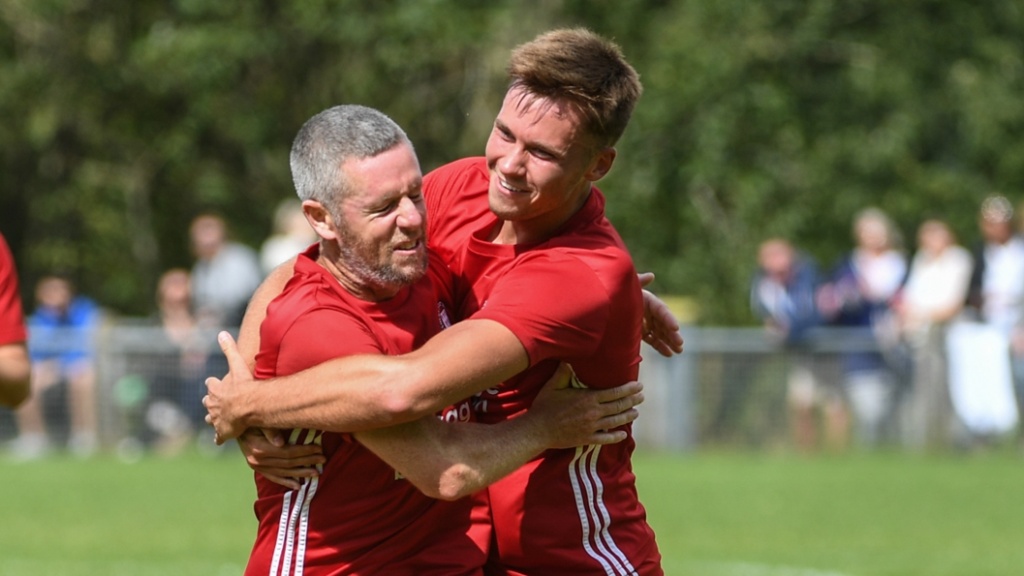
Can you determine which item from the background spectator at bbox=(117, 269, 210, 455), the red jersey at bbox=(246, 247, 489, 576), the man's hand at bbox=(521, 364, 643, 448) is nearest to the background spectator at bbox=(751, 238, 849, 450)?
the background spectator at bbox=(117, 269, 210, 455)

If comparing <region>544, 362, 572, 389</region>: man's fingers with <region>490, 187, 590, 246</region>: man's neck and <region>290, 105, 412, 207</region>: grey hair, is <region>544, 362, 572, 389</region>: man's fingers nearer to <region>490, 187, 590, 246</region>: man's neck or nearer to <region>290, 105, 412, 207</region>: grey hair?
<region>490, 187, 590, 246</region>: man's neck

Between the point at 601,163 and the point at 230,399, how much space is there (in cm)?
129

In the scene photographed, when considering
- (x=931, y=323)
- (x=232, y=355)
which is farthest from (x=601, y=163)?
(x=931, y=323)

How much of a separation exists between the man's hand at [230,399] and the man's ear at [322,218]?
45cm

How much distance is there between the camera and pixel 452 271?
17.1ft

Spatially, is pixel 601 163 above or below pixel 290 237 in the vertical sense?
above

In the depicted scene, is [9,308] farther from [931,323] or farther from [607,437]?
[931,323]

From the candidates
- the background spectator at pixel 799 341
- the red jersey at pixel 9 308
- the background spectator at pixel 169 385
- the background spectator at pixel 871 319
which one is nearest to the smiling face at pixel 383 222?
the red jersey at pixel 9 308

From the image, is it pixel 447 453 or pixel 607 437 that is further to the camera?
pixel 607 437

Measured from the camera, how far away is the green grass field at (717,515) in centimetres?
1059

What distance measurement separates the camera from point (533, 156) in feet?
16.2

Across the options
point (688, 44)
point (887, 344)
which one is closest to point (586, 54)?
point (887, 344)

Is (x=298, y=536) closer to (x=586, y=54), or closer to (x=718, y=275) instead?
(x=586, y=54)

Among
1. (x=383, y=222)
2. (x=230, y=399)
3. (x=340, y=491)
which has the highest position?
(x=383, y=222)
